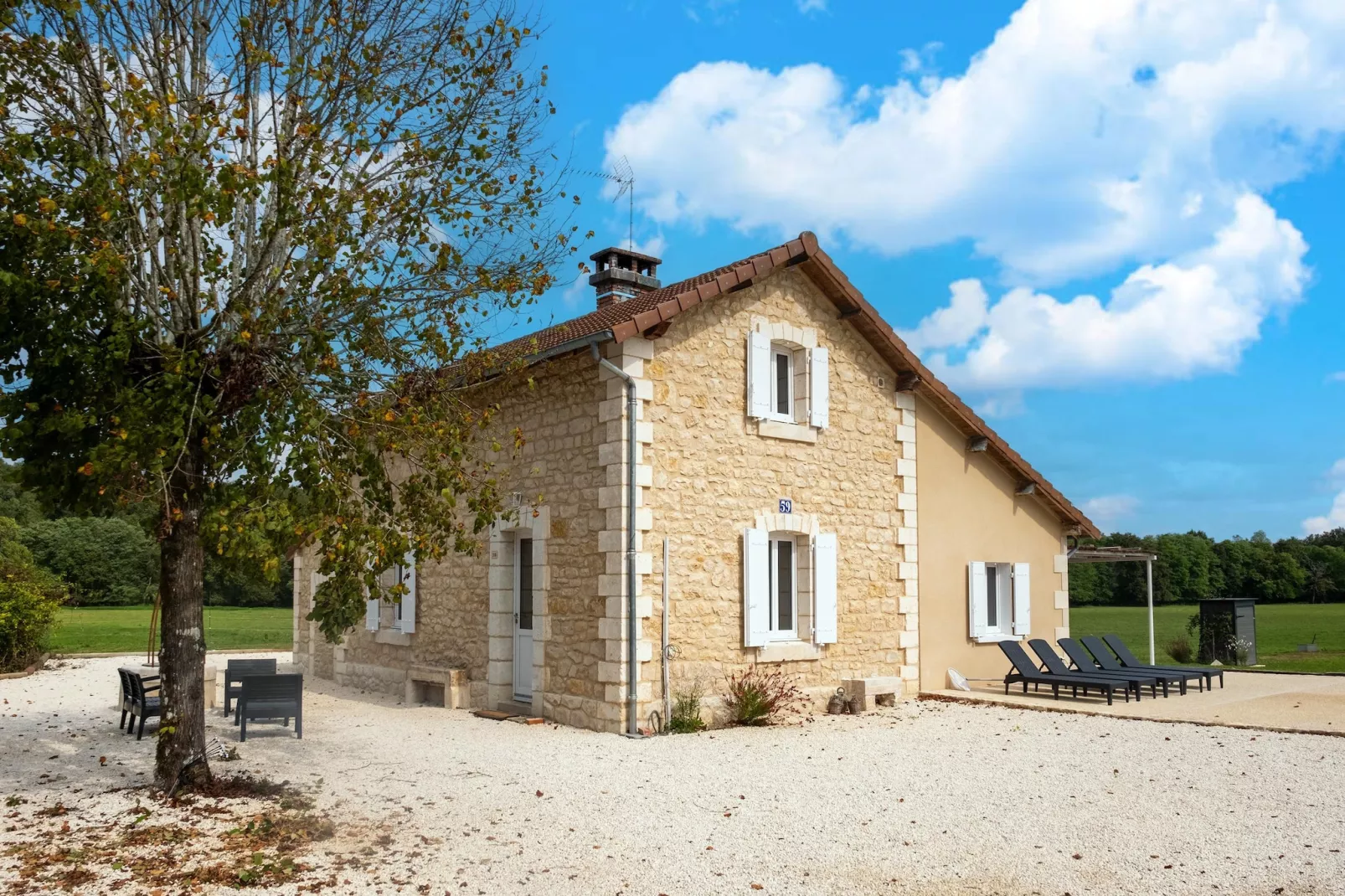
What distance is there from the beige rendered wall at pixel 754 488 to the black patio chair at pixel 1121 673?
103 inches

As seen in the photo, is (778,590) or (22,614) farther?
(22,614)

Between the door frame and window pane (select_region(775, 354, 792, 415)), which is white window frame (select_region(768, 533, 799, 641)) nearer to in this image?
window pane (select_region(775, 354, 792, 415))

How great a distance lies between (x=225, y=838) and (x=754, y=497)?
259 inches

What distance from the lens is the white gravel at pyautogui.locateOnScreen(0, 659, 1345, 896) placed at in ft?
18.1

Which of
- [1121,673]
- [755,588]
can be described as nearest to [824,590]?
[755,588]

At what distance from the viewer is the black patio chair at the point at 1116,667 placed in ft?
44.3

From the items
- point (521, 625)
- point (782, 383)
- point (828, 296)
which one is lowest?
point (521, 625)

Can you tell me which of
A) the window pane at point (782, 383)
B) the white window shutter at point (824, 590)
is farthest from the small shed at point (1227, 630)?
the window pane at point (782, 383)

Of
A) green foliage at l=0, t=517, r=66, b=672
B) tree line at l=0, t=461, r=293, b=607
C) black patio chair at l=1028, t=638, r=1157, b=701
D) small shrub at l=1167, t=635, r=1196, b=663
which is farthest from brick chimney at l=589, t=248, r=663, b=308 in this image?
tree line at l=0, t=461, r=293, b=607

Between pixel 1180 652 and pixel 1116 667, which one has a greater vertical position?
pixel 1116 667

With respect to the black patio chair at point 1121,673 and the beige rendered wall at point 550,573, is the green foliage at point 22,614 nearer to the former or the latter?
the beige rendered wall at point 550,573

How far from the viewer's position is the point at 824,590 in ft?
38.7

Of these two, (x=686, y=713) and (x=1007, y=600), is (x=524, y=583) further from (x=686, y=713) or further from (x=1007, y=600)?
(x=1007, y=600)

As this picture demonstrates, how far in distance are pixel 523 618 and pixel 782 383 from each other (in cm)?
398
